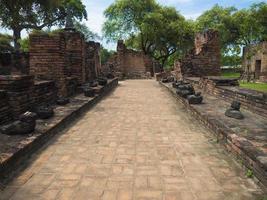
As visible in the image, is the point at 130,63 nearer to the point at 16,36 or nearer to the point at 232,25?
the point at 16,36

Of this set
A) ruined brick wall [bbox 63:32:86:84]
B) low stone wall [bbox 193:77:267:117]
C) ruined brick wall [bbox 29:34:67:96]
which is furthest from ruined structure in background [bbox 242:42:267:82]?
ruined brick wall [bbox 29:34:67:96]

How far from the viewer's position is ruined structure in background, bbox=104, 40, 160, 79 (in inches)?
1081

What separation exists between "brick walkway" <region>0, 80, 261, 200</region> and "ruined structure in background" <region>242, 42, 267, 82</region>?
18798 millimetres

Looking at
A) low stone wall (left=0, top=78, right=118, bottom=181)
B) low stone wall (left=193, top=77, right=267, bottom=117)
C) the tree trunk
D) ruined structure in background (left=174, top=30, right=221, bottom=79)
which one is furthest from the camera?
the tree trunk

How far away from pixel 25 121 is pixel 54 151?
2.16 ft

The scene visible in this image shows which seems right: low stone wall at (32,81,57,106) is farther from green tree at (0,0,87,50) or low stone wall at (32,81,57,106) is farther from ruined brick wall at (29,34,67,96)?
green tree at (0,0,87,50)

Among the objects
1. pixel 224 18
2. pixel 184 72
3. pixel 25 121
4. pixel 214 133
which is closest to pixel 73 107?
pixel 25 121

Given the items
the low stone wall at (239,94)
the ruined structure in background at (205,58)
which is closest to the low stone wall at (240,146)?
the low stone wall at (239,94)

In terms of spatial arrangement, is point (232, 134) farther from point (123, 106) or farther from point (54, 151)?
point (123, 106)

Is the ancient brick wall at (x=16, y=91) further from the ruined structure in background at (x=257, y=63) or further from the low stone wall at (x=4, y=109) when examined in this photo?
the ruined structure in background at (x=257, y=63)

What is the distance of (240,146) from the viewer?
402cm

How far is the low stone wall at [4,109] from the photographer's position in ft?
17.2

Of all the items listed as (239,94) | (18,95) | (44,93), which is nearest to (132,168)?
(18,95)

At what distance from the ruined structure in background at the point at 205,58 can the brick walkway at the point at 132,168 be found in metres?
8.18
